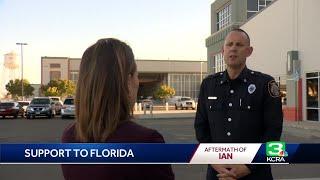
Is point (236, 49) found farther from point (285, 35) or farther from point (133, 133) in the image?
point (285, 35)

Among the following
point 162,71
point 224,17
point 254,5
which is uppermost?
A: point 254,5

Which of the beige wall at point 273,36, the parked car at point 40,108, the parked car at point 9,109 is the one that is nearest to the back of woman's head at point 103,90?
the beige wall at point 273,36

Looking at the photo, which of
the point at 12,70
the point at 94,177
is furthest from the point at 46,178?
the point at 12,70

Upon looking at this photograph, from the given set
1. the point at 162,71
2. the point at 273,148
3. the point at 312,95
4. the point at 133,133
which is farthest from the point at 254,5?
the point at 162,71

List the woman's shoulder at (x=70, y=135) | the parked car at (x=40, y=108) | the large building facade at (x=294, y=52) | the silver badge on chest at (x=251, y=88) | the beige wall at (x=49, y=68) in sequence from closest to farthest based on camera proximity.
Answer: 1. the woman's shoulder at (x=70, y=135)
2. the silver badge on chest at (x=251, y=88)
3. the large building facade at (x=294, y=52)
4. the parked car at (x=40, y=108)
5. the beige wall at (x=49, y=68)

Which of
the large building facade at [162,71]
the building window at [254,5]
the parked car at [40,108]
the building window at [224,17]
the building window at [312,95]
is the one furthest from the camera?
the large building facade at [162,71]

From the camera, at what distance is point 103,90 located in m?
2.14

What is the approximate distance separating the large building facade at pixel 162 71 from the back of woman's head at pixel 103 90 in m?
106

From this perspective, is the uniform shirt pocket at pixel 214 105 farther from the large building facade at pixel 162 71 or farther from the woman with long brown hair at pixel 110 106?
the large building facade at pixel 162 71

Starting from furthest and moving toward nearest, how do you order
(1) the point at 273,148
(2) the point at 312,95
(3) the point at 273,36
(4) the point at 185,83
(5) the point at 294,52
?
(4) the point at 185,83
(3) the point at 273,36
(5) the point at 294,52
(2) the point at 312,95
(1) the point at 273,148

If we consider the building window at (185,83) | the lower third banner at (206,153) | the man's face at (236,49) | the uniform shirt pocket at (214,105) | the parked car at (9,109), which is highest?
the building window at (185,83)

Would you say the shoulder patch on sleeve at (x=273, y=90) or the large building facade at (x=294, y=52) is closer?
the shoulder patch on sleeve at (x=273, y=90)

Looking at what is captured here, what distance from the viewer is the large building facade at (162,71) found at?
110m

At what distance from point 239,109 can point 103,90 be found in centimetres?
178
